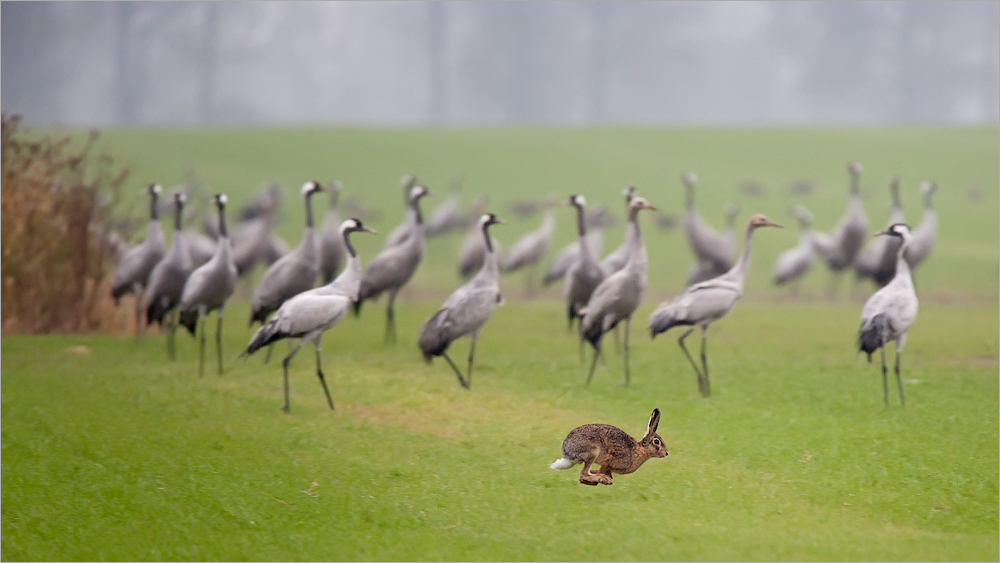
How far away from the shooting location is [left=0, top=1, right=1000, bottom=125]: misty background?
1746 inches

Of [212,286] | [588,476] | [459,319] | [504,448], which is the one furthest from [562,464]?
[212,286]

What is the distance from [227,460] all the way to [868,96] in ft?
157

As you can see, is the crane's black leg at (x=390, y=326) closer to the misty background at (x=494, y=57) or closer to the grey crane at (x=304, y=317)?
the grey crane at (x=304, y=317)

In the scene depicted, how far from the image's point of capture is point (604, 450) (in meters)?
6.53

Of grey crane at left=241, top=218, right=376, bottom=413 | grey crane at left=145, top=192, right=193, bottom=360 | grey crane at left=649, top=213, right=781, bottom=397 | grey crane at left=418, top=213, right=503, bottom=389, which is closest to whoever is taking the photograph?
grey crane at left=241, top=218, right=376, bottom=413

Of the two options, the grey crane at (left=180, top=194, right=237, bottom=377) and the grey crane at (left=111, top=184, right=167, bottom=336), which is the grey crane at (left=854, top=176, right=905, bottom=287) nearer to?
the grey crane at (left=180, top=194, right=237, bottom=377)

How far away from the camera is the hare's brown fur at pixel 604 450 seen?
650cm

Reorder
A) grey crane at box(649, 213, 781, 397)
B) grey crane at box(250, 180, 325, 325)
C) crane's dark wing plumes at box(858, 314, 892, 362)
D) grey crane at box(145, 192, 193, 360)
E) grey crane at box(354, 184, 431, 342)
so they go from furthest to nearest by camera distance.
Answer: grey crane at box(354, 184, 431, 342) → grey crane at box(145, 192, 193, 360) → grey crane at box(250, 180, 325, 325) → grey crane at box(649, 213, 781, 397) → crane's dark wing plumes at box(858, 314, 892, 362)

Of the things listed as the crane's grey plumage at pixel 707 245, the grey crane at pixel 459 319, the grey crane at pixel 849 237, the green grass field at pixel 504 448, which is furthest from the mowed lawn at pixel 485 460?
the grey crane at pixel 849 237

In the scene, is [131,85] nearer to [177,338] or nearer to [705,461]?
[177,338]

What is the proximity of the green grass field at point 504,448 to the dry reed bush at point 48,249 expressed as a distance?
0.81m

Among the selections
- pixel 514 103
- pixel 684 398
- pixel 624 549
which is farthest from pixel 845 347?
pixel 514 103

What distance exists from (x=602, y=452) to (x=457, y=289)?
19.8 ft

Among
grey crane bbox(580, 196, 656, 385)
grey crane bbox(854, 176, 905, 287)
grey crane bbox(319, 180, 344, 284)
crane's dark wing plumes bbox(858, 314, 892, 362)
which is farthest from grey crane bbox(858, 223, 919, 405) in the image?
grey crane bbox(319, 180, 344, 284)
